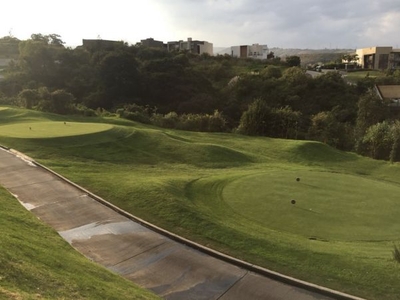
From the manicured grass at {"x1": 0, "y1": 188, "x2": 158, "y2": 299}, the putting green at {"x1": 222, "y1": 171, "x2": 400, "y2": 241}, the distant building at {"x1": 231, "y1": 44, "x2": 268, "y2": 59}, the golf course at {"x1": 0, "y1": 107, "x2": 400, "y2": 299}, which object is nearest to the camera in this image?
the manicured grass at {"x1": 0, "y1": 188, "x2": 158, "y2": 299}

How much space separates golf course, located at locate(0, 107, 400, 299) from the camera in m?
8.90

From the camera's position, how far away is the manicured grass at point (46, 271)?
534 cm

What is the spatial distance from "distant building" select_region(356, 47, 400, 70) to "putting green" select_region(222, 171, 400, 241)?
104 metres

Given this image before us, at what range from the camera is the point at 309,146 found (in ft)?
81.7

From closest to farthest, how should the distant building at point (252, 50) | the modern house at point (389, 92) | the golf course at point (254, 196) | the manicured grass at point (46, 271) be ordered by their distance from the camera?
1. the manicured grass at point (46, 271)
2. the golf course at point (254, 196)
3. the modern house at point (389, 92)
4. the distant building at point (252, 50)

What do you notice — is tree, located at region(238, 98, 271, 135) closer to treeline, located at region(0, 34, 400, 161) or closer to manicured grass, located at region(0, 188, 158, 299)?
treeline, located at region(0, 34, 400, 161)

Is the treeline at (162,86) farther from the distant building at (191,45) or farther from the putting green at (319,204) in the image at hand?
the distant building at (191,45)

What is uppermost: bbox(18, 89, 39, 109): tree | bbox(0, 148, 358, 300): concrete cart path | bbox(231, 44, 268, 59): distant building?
bbox(231, 44, 268, 59): distant building

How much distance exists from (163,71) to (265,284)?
187 ft

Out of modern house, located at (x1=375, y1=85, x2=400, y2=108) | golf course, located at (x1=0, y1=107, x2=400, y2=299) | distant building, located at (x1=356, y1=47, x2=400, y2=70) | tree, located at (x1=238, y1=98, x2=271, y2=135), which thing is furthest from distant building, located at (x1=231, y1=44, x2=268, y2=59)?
golf course, located at (x1=0, y1=107, x2=400, y2=299)

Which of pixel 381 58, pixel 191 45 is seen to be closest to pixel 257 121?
pixel 381 58

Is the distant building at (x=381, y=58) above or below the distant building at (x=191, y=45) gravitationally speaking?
below

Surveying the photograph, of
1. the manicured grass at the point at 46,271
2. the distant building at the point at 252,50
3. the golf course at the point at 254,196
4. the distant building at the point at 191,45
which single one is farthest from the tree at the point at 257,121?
the distant building at the point at 252,50

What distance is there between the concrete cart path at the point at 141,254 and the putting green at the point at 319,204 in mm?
2903
